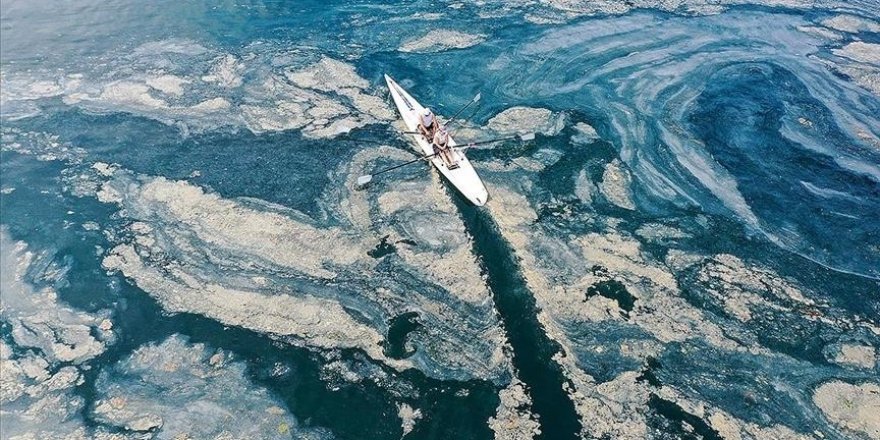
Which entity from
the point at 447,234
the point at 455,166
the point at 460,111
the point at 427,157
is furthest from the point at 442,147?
the point at 447,234

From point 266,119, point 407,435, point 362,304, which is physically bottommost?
point 407,435

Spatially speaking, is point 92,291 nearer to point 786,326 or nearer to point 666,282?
point 666,282

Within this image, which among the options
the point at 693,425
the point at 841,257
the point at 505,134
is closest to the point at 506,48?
the point at 505,134

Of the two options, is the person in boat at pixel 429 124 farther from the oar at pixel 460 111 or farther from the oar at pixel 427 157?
the oar at pixel 460 111

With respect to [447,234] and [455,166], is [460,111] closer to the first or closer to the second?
[455,166]

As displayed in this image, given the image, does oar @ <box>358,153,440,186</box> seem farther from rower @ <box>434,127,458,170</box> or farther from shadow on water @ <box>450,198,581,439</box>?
shadow on water @ <box>450,198,581,439</box>

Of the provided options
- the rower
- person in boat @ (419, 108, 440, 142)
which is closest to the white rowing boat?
the rower
